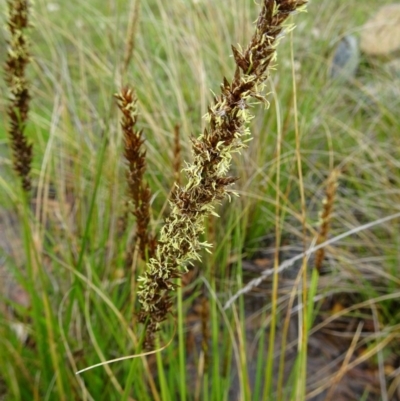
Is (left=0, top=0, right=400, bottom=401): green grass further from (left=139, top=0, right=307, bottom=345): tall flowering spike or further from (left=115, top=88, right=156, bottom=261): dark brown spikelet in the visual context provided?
(left=139, top=0, right=307, bottom=345): tall flowering spike

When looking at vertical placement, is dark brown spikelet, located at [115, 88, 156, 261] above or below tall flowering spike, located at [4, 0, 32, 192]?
below

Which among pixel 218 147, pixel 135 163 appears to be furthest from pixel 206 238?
pixel 218 147

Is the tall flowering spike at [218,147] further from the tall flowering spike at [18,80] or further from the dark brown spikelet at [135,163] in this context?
the tall flowering spike at [18,80]

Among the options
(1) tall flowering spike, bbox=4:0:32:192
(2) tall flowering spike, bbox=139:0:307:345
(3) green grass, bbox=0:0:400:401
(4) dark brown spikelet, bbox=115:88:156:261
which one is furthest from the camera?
(3) green grass, bbox=0:0:400:401

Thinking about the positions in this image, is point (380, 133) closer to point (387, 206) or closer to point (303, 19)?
point (387, 206)

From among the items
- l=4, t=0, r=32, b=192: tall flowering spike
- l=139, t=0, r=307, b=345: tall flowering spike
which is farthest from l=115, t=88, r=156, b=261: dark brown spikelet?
l=4, t=0, r=32, b=192: tall flowering spike
